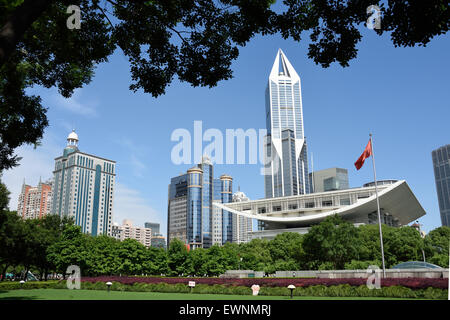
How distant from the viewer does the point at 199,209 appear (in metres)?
157

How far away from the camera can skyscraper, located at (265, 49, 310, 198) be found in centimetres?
17350

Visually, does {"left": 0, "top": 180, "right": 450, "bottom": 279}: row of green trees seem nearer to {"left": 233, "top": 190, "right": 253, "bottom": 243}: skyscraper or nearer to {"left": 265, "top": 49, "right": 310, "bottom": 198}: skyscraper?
{"left": 265, "top": 49, "right": 310, "bottom": 198}: skyscraper

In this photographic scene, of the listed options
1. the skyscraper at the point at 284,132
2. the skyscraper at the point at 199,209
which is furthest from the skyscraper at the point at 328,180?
the skyscraper at the point at 199,209

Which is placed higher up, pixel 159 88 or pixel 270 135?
pixel 270 135

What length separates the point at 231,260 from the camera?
46469mm

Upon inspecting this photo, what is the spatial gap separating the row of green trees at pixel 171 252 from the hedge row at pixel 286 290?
7.57m

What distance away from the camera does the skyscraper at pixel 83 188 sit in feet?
443

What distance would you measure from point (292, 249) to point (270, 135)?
122961 millimetres

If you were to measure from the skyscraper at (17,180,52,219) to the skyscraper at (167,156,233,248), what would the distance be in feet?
168

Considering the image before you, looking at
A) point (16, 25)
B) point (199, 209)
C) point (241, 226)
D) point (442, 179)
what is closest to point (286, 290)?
point (16, 25)

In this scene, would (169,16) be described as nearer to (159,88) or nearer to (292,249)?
(159,88)

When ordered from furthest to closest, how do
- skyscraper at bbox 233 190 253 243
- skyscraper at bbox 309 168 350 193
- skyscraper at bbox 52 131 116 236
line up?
skyscraper at bbox 233 190 253 243 < skyscraper at bbox 309 168 350 193 < skyscraper at bbox 52 131 116 236

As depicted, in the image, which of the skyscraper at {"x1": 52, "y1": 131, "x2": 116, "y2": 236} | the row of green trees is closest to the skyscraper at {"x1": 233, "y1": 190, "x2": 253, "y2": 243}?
the skyscraper at {"x1": 52, "y1": 131, "x2": 116, "y2": 236}

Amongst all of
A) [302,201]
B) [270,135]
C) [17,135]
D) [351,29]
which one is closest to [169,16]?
[351,29]
